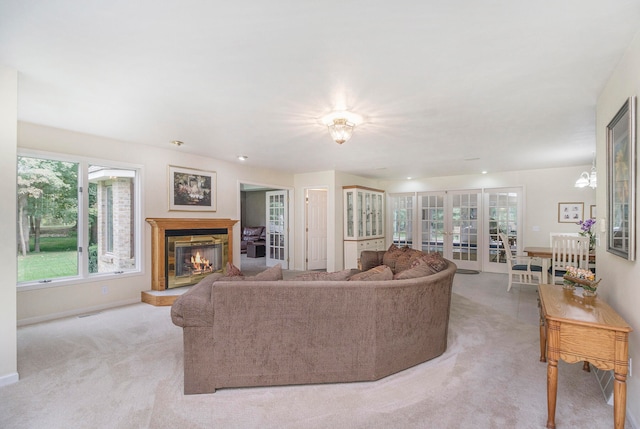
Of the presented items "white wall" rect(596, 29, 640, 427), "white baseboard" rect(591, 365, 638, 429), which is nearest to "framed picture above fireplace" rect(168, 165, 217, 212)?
"white wall" rect(596, 29, 640, 427)

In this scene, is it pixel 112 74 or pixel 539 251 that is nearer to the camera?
pixel 112 74

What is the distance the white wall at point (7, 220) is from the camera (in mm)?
2311

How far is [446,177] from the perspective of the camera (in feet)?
25.5

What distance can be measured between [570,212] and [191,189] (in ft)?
24.4

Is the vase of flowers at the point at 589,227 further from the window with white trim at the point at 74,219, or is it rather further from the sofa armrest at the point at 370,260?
the window with white trim at the point at 74,219

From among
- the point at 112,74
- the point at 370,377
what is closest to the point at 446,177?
the point at 370,377

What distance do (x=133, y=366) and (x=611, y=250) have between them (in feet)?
12.5

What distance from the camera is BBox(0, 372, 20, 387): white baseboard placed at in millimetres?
2350

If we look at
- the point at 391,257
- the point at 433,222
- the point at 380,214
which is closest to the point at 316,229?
the point at 380,214

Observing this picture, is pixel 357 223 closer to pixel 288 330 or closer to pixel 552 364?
pixel 288 330

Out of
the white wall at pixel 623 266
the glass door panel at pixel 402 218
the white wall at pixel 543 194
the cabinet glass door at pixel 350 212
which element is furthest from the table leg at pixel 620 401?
the glass door panel at pixel 402 218

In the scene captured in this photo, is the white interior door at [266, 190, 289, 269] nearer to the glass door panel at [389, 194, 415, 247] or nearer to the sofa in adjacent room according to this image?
the sofa in adjacent room

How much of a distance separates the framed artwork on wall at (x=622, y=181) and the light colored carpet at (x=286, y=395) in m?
Result: 1.11

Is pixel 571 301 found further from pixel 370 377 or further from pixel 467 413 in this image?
pixel 370 377
